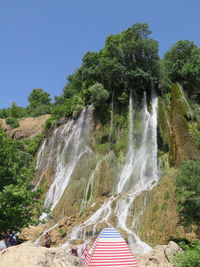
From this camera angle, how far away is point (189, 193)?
13094mm

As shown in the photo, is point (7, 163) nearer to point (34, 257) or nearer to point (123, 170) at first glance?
point (34, 257)

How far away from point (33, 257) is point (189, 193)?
27.5ft

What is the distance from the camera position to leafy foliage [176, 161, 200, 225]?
1323cm

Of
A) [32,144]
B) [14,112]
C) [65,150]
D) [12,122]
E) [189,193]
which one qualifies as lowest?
[189,193]

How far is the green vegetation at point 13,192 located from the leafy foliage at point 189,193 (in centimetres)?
684

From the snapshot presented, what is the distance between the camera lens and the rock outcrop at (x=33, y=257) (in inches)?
260

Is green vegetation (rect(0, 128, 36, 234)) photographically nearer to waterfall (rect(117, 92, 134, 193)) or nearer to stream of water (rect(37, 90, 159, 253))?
stream of water (rect(37, 90, 159, 253))

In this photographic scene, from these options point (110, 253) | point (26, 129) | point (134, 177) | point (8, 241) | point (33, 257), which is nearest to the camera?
point (110, 253)

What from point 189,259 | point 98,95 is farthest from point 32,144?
point 189,259

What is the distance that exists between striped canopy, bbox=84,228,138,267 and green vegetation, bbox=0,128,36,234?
18.4ft

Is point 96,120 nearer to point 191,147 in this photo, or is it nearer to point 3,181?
point 191,147

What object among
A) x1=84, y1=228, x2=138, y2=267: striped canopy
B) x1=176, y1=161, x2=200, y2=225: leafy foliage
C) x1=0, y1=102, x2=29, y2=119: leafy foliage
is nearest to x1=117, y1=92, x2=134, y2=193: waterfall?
x1=176, y1=161, x2=200, y2=225: leafy foliage

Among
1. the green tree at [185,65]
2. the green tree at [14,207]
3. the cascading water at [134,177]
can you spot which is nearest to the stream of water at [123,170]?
the cascading water at [134,177]

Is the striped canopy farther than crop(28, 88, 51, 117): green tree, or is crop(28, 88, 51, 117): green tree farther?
crop(28, 88, 51, 117): green tree
